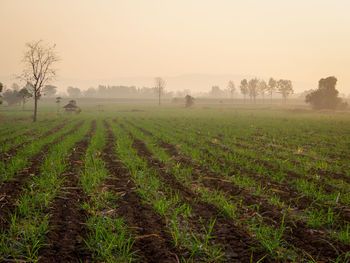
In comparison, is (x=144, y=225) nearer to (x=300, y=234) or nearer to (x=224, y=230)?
(x=224, y=230)

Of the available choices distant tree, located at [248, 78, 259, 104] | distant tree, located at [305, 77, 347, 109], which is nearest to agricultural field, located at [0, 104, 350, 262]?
distant tree, located at [305, 77, 347, 109]

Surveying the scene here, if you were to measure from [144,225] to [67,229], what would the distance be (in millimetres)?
1594

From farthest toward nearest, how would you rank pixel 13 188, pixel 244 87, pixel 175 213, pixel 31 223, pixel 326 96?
pixel 244 87 → pixel 326 96 → pixel 13 188 → pixel 175 213 → pixel 31 223

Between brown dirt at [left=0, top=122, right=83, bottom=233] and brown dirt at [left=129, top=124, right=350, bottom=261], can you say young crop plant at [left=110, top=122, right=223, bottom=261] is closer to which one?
brown dirt at [left=129, top=124, right=350, bottom=261]

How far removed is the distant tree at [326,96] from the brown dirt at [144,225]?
3100 inches

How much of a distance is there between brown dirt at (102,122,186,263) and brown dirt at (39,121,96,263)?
3.02 feet

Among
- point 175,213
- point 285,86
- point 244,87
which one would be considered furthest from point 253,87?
point 175,213

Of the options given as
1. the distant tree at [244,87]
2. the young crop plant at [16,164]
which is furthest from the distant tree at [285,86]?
the young crop plant at [16,164]

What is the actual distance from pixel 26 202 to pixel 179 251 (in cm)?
419

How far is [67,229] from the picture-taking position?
429cm

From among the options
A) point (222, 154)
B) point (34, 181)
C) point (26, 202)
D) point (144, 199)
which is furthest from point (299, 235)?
point (34, 181)

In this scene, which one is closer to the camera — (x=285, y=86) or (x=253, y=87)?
(x=285, y=86)

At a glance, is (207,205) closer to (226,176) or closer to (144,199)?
(144,199)

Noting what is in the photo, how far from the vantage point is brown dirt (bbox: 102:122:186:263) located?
11.8ft
